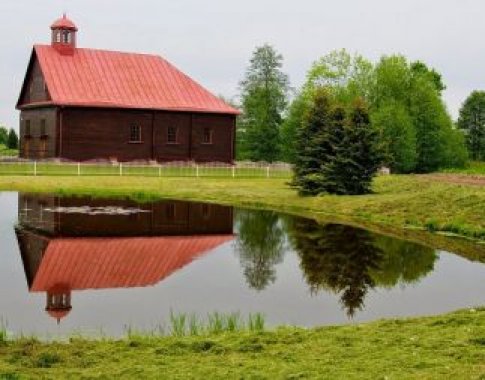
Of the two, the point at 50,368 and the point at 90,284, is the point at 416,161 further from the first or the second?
the point at 50,368

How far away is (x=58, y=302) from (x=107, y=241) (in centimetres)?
679

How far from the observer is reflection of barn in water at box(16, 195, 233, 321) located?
46.0ft

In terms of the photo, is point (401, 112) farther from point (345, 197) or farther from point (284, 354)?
point (284, 354)

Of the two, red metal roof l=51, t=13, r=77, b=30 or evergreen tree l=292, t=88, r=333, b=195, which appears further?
red metal roof l=51, t=13, r=77, b=30

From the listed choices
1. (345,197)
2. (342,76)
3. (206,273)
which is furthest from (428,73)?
(206,273)

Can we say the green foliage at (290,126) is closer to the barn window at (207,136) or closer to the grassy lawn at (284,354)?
the barn window at (207,136)

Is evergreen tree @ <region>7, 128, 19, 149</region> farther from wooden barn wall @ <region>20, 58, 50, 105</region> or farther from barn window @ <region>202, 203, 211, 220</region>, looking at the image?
barn window @ <region>202, 203, 211, 220</region>

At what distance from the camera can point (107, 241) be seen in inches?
744

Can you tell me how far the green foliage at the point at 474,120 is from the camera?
9756 cm

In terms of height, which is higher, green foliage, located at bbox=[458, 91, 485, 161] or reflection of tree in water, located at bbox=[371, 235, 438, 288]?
green foliage, located at bbox=[458, 91, 485, 161]

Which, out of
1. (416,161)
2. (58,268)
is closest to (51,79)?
(416,161)

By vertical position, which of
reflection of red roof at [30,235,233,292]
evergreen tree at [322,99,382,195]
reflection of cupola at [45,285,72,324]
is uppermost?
evergreen tree at [322,99,382,195]

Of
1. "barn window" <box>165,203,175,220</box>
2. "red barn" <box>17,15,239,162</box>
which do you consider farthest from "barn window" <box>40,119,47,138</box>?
"barn window" <box>165,203,175,220</box>

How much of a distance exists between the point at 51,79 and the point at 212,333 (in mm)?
42387
